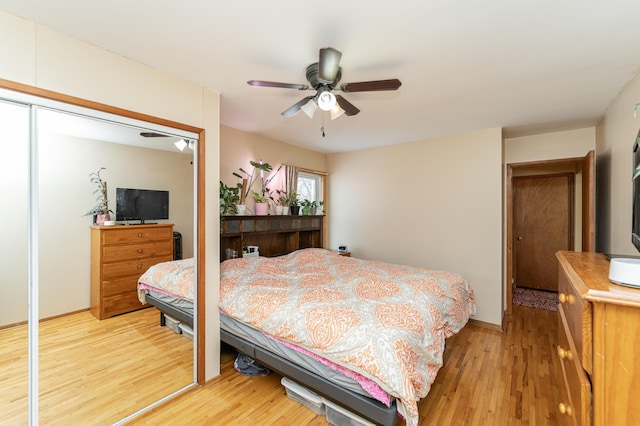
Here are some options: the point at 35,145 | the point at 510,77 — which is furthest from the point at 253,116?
the point at 510,77

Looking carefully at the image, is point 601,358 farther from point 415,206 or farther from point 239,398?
point 415,206

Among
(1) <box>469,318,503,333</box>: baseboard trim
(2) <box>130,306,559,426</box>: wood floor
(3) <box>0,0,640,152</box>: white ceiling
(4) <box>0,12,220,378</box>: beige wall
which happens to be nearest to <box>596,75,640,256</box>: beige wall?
(3) <box>0,0,640,152</box>: white ceiling

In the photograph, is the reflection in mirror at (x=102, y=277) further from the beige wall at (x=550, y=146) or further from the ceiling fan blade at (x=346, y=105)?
the beige wall at (x=550, y=146)

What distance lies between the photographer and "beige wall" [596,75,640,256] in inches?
84.7

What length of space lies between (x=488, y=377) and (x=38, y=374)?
10.8ft

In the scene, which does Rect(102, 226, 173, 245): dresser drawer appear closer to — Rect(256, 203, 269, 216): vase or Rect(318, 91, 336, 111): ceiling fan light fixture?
Rect(256, 203, 269, 216): vase

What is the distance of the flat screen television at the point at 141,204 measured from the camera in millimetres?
2029

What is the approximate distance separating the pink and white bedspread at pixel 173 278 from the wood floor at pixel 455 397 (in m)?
0.80

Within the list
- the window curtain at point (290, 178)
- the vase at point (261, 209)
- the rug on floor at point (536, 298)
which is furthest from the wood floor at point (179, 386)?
the window curtain at point (290, 178)

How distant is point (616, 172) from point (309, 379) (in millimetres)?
3230

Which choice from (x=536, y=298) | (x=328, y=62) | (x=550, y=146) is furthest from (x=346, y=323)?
(x=536, y=298)

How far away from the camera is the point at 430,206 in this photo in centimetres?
397

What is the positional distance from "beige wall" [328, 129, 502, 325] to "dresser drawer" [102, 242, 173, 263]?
3.14 metres

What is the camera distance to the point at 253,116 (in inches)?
120
